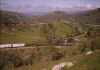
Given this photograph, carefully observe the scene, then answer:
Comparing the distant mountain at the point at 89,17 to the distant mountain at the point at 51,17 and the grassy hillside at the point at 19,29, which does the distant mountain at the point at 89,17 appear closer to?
the distant mountain at the point at 51,17

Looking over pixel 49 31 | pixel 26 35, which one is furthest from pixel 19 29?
pixel 49 31

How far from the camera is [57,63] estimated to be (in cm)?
159

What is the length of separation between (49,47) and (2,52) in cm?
64

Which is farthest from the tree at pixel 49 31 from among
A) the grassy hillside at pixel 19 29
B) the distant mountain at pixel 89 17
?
the distant mountain at pixel 89 17

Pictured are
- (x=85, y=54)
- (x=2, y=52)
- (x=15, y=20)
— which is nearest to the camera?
(x=2, y=52)

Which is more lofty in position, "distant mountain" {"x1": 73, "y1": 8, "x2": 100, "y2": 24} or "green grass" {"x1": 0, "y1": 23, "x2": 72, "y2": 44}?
"distant mountain" {"x1": 73, "y1": 8, "x2": 100, "y2": 24}

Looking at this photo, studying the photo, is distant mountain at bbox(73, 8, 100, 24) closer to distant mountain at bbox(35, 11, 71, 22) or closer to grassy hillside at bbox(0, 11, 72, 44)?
distant mountain at bbox(35, 11, 71, 22)

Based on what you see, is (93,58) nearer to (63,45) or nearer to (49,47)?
(63,45)

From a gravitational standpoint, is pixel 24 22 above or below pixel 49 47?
above

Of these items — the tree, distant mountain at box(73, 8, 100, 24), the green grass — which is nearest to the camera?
the green grass

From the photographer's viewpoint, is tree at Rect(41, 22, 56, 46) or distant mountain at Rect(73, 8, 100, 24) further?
distant mountain at Rect(73, 8, 100, 24)

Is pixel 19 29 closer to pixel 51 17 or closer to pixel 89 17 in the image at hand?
pixel 51 17

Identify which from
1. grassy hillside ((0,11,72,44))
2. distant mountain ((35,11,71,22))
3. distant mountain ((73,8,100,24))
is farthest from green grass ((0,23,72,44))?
distant mountain ((73,8,100,24))

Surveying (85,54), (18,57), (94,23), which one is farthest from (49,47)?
(94,23)
